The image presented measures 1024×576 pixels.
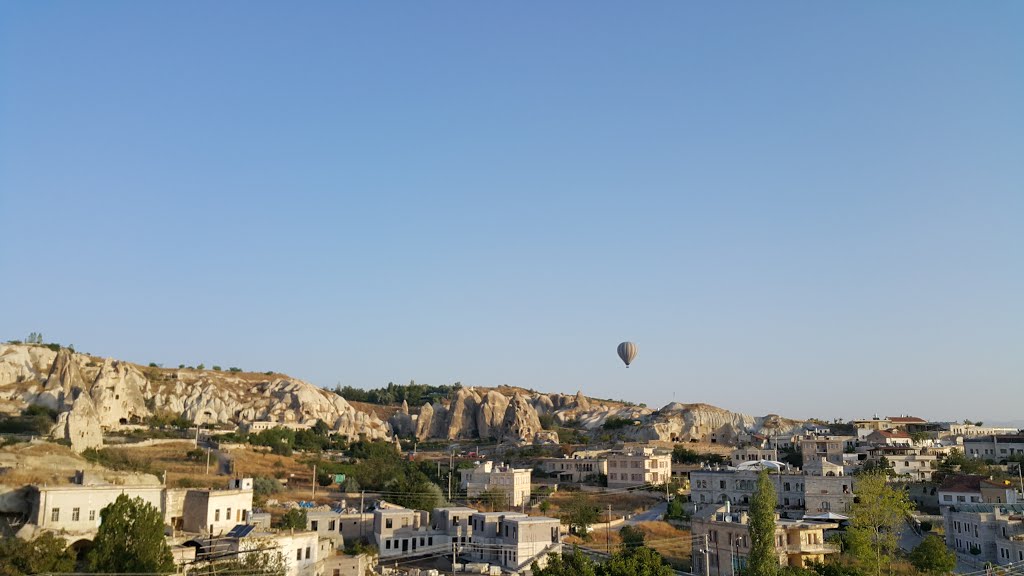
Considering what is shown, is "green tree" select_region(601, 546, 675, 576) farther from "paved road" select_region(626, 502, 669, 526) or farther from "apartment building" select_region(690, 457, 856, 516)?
"paved road" select_region(626, 502, 669, 526)

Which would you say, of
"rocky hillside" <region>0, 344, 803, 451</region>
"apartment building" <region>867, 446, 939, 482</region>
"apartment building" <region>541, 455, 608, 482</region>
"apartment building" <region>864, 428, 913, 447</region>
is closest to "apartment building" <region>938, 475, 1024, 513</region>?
"apartment building" <region>867, 446, 939, 482</region>

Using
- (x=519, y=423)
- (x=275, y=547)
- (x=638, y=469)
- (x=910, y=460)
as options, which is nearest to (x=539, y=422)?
(x=519, y=423)

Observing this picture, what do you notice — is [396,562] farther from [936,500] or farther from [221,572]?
[936,500]

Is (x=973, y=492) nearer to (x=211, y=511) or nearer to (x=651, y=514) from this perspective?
(x=651, y=514)

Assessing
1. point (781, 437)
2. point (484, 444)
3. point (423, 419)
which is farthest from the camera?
point (423, 419)

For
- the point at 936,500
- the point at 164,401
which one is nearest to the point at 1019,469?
the point at 936,500
